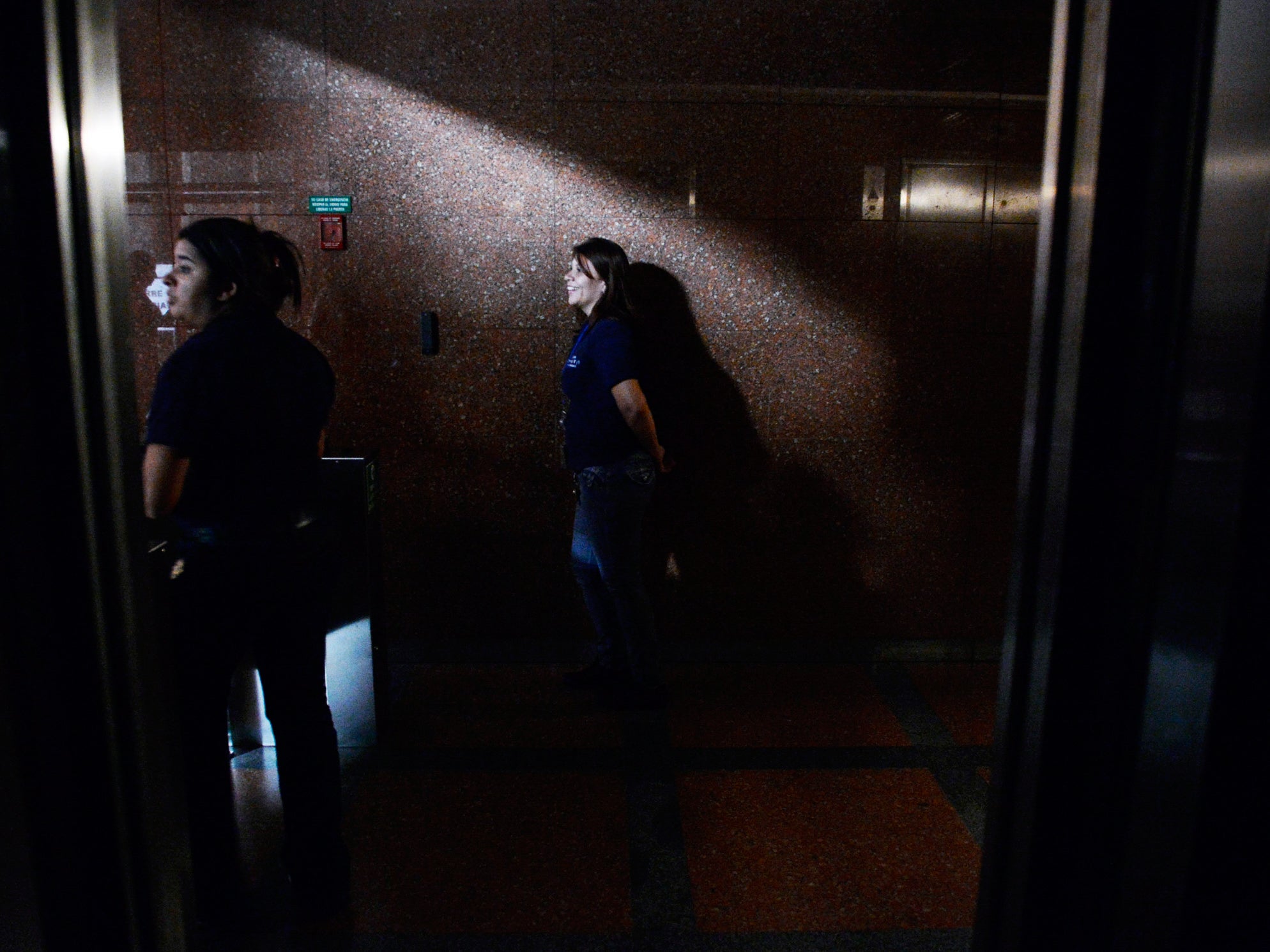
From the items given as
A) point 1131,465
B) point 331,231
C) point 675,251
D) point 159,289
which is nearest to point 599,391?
point 675,251

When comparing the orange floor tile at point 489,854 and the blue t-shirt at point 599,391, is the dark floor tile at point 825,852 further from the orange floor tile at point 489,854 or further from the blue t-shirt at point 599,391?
the blue t-shirt at point 599,391

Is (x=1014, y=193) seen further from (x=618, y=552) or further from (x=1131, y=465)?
(x=1131, y=465)

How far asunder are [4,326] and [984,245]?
11.3 ft

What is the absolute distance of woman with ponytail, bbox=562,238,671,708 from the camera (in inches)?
116

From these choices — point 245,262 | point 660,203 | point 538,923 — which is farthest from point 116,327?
point 660,203

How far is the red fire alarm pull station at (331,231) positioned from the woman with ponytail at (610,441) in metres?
1.01

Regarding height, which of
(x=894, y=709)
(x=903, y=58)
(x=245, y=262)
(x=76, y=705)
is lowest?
(x=894, y=709)

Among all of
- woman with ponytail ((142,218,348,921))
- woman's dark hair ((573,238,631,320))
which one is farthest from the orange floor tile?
woman's dark hair ((573,238,631,320))

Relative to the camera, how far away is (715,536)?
365cm

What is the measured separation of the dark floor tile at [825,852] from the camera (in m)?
2.12

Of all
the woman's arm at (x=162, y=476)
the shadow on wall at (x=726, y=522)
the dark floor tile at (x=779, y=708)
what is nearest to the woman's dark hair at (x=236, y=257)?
the woman's arm at (x=162, y=476)

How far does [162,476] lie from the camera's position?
1.73 meters

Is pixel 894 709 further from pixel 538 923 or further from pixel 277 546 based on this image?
pixel 277 546

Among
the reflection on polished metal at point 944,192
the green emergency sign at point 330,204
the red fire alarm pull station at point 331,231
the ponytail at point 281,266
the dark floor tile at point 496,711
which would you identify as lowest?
the dark floor tile at point 496,711
